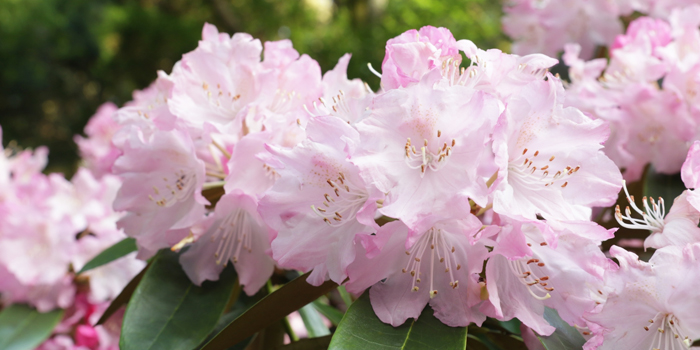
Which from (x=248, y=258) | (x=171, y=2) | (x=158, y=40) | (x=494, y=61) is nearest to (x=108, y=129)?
(x=248, y=258)

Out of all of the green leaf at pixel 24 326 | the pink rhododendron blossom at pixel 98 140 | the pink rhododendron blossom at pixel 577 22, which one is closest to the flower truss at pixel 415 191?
the green leaf at pixel 24 326

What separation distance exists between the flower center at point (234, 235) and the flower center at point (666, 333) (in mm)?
433

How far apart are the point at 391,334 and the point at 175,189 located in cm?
33

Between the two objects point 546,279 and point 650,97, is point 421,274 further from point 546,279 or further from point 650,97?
point 650,97

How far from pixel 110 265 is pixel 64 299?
98 millimetres

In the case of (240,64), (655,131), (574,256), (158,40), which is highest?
(240,64)

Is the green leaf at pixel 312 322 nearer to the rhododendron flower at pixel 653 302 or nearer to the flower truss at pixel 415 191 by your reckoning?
the flower truss at pixel 415 191

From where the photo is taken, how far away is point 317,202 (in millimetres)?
569

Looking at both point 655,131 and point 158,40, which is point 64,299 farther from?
point 158,40

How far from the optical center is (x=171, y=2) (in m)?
6.75

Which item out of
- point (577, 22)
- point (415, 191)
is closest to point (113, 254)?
point (415, 191)

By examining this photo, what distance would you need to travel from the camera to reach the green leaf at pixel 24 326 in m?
0.97

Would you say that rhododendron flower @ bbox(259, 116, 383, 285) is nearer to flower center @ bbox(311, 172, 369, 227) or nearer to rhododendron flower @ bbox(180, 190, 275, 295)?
flower center @ bbox(311, 172, 369, 227)

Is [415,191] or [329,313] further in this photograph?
[329,313]
